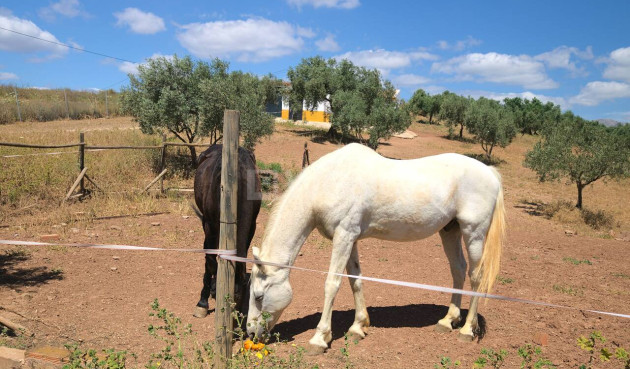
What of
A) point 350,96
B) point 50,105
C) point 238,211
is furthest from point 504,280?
point 50,105

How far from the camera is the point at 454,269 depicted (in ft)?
16.1

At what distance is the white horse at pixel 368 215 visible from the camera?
3941mm

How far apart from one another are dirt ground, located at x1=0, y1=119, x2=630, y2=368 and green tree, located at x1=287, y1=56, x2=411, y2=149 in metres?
15.6

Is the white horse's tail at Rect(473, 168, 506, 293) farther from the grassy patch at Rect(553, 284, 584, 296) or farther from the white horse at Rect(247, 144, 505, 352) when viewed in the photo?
the grassy patch at Rect(553, 284, 584, 296)

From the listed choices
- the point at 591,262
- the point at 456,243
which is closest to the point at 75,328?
the point at 456,243

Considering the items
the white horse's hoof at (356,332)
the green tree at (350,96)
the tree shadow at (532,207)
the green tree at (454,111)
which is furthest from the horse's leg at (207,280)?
the green tree at (454,111)

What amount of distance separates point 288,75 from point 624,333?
28293 millimetres

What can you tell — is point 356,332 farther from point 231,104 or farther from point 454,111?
point 454,111

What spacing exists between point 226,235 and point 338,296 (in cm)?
299

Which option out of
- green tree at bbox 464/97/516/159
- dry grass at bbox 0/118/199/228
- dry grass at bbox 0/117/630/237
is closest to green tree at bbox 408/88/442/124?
green tree at bbox 464/97/516/159

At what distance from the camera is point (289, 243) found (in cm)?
396

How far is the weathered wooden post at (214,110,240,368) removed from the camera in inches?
122

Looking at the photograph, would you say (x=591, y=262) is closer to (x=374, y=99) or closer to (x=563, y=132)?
(x=563, y=132)

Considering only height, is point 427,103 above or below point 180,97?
above
